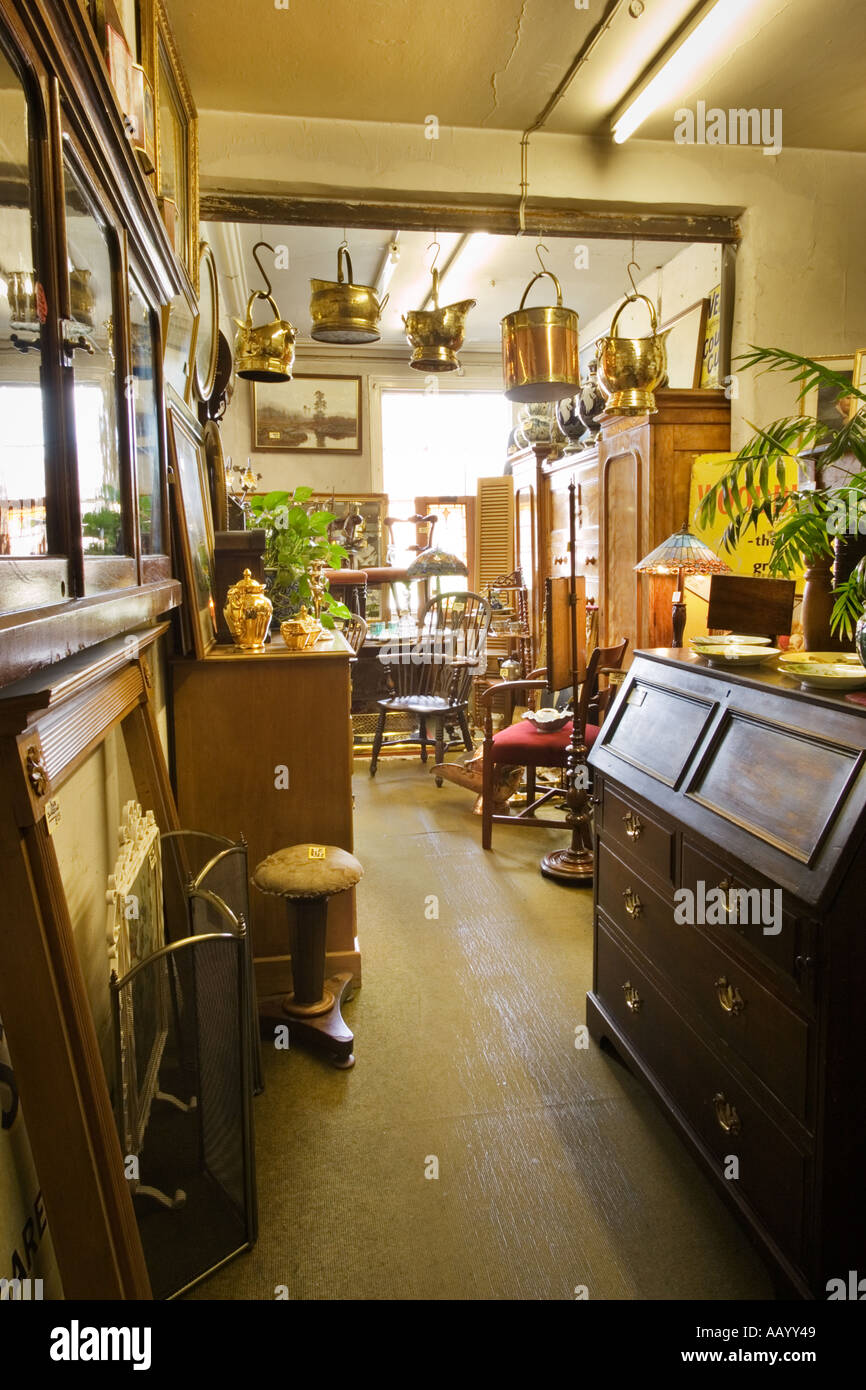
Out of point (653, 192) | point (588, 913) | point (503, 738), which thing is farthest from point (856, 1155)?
point (653, 192)

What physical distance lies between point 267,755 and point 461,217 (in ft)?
9.45

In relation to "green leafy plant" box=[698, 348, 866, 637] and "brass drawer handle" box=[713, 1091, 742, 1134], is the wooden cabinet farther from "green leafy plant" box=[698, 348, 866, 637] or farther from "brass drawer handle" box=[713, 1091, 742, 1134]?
"brass drawer handle" box=[713, 1091, 742, 1134]

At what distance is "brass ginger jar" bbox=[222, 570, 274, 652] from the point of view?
2885 millimetres

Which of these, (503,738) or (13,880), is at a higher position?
(13,880)

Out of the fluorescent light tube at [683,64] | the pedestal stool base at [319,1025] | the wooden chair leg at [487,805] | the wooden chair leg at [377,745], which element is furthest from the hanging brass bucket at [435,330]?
the wooden chair leg at [377,745]

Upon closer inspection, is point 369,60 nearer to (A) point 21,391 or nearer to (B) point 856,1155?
(A) point 21,391

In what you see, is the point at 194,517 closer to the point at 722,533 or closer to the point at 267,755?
the point at 267,755

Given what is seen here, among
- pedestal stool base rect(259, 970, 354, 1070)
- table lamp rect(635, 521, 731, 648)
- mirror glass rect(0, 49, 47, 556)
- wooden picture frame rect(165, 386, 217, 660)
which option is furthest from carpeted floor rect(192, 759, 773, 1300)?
table lamp rect(635, 521, 731, 648)

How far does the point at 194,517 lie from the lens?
2.68 meters

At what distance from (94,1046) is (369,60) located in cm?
376

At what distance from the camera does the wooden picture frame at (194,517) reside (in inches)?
92.8

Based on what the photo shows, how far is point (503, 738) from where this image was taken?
Answer: 13.9 ft

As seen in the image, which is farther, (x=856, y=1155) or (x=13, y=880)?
(x=856, y=1155)

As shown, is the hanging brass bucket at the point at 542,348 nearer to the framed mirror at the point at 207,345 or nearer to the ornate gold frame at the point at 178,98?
the framed mirror at the point at 207,345
